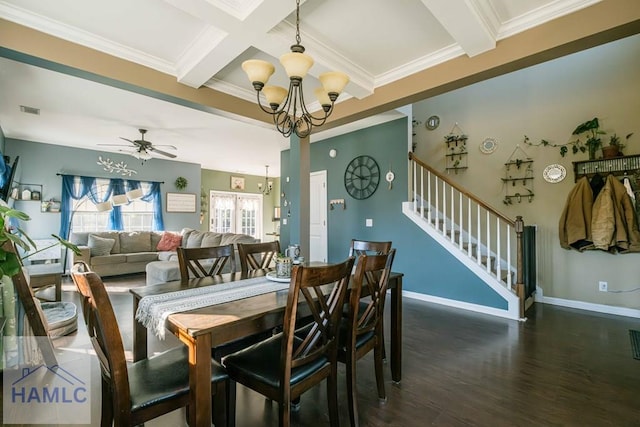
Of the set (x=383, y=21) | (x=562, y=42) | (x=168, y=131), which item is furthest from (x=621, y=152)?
(x=168, y=131)

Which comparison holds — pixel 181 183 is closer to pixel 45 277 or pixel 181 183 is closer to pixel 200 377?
pixel 45 277

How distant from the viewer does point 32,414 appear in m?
1.85

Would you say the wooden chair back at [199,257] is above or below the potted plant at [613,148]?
below

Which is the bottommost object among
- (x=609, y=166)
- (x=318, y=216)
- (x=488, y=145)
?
(x=318, y=216)

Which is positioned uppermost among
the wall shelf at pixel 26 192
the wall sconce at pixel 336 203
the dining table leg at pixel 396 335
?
the wall shelf at pixel 26 192

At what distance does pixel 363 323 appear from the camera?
6.29 feet

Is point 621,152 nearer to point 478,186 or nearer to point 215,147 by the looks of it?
point 478,186

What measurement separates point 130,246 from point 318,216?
4097 mm

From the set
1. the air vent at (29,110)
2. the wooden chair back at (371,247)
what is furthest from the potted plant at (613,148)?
the air vent at (29,110)

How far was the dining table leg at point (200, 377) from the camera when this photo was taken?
3.99 feet

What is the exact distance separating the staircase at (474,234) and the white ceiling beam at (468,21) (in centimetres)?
198

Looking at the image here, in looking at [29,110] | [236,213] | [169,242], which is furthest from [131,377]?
[236,213]

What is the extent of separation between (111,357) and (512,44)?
3251 mm

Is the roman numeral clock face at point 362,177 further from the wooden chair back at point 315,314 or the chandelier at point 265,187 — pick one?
the chandelier at point 265,187
